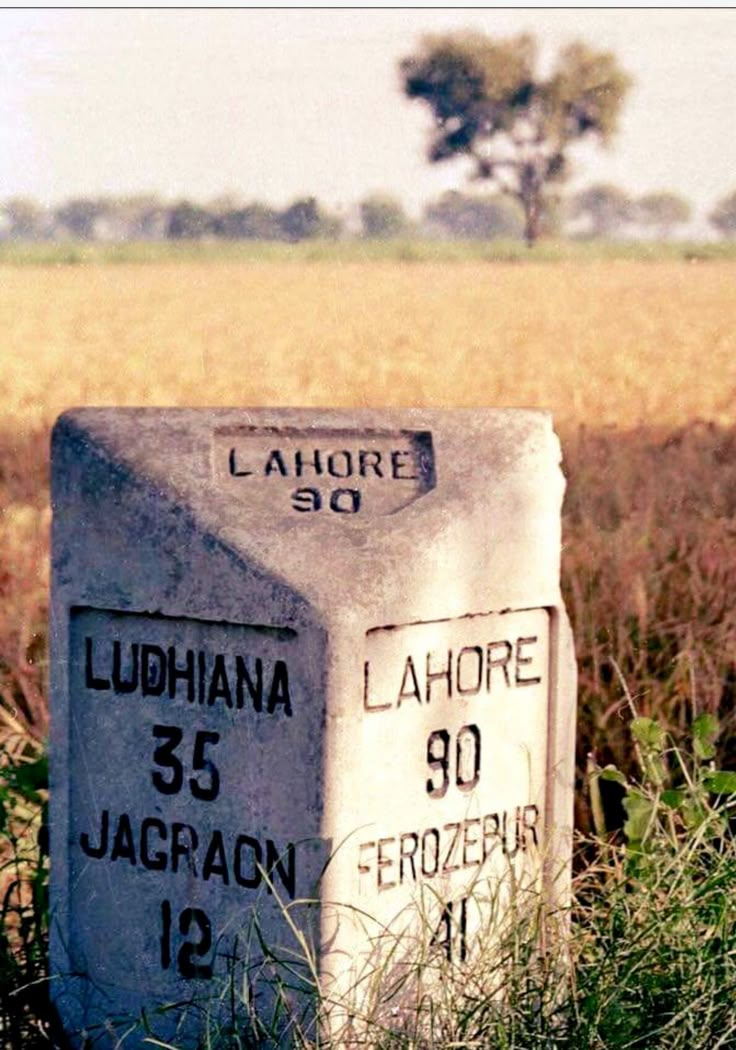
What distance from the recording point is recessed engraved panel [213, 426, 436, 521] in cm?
327

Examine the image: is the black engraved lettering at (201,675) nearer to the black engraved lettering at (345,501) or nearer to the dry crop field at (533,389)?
the black engraved lettering at (345,501)

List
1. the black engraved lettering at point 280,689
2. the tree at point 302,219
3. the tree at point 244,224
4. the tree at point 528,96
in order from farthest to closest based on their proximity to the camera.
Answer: the tree at point 528,96 → the tree at point 244,224 → the tree at point 302,219 → the black engraved lettering at point 280,689

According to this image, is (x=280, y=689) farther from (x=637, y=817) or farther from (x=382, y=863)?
(x=637, y=817)

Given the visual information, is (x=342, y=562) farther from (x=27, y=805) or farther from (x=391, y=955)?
(x=27, y=805)

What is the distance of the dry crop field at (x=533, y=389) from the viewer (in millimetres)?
5602

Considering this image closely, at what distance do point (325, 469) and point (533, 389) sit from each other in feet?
24.3

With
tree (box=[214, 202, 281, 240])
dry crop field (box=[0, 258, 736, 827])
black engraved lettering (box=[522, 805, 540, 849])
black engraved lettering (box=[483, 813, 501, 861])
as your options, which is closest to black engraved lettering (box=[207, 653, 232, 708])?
black engraved lettering (box=[483, 813, 501, 861])

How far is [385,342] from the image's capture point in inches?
558

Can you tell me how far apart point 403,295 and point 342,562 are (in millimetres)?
19381

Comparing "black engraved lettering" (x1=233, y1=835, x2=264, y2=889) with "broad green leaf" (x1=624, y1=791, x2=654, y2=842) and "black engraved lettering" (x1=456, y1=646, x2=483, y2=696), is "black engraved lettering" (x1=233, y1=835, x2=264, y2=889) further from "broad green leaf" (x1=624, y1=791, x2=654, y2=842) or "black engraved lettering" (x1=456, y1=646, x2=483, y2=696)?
"broad green leaf" (x1=624, y1=791, x2=654, y2=842)

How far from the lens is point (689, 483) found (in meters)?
7.37

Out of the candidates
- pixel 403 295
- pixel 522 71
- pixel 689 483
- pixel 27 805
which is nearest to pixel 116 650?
pixel 27 805

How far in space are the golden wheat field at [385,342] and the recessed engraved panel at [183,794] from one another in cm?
618

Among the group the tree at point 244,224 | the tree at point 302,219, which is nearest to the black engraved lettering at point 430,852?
the tree at point 302,219
